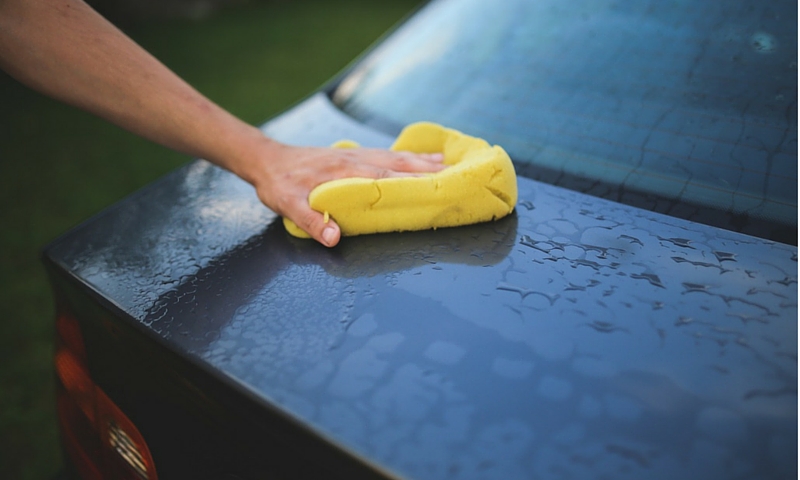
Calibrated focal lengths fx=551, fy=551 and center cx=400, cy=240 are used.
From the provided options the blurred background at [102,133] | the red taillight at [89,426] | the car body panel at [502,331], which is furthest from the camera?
the blurred background at [102,133]

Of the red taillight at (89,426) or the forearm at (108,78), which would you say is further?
the forearm at (108,78)

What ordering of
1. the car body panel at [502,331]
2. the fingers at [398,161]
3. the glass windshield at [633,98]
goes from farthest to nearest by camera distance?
the fingers at [398,161] → the glass windshield at [633,98] → the car body panel at [502,331]

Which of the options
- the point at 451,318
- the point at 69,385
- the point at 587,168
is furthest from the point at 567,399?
the point at 69,385

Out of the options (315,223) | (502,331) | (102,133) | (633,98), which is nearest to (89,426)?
(315,223)

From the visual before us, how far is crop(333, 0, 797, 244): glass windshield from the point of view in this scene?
108cm

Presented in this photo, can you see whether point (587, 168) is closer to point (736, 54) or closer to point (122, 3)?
point (736, 54)

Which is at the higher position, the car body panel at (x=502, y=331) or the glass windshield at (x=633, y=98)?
the glass windshield at (x=633, y=98)

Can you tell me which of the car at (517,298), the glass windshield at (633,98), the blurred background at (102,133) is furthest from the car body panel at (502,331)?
the blurred background at (102,133)

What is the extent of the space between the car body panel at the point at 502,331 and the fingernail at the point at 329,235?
0.02 m

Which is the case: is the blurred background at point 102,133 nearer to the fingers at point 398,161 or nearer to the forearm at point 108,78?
the forearm at point 108,78

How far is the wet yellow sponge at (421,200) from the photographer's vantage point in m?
1.06

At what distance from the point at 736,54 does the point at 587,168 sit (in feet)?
1.44

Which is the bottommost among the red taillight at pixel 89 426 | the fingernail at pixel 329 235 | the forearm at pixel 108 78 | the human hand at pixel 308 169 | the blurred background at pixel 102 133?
the blurred background at pixel 102 133

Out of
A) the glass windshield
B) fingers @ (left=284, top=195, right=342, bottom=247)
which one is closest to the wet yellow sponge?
fingers @ (left=284, top=195, right=342, bottom=247)
